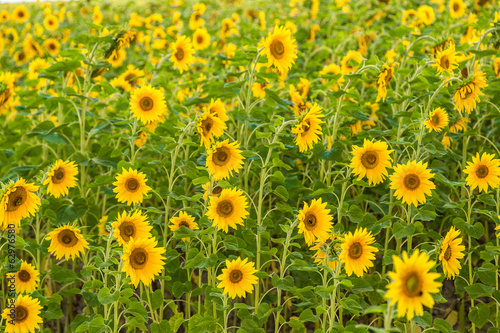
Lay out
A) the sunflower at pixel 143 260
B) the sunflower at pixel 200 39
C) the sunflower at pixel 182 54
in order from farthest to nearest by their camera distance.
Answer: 1. the sunflower at pixel 200 39
2. the sunflower at pixel 182 54
3. the sunflower at pixel 143 260

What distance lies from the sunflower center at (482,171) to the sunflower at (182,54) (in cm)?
206

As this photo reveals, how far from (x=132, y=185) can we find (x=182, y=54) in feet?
4.64

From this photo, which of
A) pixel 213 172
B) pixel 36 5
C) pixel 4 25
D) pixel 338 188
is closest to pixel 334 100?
pixel 338 188

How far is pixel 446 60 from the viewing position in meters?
2.84

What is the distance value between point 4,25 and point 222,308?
7.20 metres

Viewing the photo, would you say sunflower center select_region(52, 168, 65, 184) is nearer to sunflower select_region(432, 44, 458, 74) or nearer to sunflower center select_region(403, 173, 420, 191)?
sunflower center select_region(403, 173, 420, 191)

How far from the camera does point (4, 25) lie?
754cm

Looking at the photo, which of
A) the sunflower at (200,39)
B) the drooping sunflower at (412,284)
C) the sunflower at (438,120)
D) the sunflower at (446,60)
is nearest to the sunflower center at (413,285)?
the drooping sunflower at (412,284)

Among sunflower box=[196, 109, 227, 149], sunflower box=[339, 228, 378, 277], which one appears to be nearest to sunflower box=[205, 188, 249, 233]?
sunflower box=[196, 109, 227, 149]

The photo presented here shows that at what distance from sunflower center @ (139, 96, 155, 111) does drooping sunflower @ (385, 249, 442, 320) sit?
185 cm

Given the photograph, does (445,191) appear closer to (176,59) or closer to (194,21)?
(176,59)

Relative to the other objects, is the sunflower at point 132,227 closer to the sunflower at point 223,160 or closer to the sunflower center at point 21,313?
the sunflower at point 223,160

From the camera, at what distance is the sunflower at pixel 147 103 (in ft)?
9.04

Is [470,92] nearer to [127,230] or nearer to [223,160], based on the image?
[223,160]
